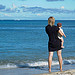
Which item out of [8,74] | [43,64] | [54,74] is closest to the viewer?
[54,74]

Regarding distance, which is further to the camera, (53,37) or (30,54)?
(30,54)

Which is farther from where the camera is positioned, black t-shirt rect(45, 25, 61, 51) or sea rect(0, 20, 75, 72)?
sea rect(0, 20, 75, 72)

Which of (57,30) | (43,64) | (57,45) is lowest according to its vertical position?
(43,64)

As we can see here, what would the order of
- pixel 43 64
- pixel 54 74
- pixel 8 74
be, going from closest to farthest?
pixel 54 74 < pixel 8 74 < pixel 43 64

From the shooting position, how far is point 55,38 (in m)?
7.67

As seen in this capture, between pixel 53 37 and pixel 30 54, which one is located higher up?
pixel 53 37

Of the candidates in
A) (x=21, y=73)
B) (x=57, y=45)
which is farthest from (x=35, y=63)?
(x=57, y=45)

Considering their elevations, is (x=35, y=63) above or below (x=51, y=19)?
below

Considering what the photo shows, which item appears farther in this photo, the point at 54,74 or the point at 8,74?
the point at 8,74

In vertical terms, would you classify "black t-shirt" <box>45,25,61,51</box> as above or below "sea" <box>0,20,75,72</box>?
above

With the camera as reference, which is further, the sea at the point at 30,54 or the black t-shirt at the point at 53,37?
the sea at the point at 30,54

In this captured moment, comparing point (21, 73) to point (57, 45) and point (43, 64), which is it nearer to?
point (57, 45)

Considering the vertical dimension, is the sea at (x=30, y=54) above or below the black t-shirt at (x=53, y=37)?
below

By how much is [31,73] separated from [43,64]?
8.14ft
